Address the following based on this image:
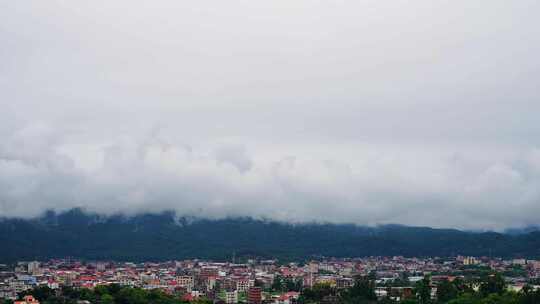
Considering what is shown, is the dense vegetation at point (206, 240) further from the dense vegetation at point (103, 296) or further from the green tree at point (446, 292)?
the green tree at point (446, 292)

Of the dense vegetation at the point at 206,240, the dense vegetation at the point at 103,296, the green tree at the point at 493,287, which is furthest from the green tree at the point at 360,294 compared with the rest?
the dense vegetation at the point at 206,240

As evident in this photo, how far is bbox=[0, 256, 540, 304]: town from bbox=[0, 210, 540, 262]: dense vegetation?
11.4 metres

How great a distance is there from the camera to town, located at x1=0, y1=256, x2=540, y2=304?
59.8 m

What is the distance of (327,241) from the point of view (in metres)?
140

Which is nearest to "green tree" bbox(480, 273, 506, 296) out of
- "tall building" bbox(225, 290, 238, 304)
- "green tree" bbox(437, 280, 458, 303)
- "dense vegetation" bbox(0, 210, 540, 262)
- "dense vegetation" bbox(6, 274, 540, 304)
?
"dense vegetation" bbox(6, 274, 540, 304)

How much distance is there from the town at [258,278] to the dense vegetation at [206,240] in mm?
11426

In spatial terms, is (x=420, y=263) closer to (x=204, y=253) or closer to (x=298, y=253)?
(x=298, y=253)

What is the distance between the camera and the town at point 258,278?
59781 mm

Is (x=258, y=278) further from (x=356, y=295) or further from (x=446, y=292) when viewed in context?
(x=446, y=292)

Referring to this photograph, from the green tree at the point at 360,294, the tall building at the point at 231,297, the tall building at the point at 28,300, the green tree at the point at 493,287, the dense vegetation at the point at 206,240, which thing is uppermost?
the dense vegetation at the point at 206,240

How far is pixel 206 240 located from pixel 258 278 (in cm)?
5823

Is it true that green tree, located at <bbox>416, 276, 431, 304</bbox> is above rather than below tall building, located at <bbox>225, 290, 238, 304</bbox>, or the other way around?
above

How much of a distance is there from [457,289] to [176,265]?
187ft

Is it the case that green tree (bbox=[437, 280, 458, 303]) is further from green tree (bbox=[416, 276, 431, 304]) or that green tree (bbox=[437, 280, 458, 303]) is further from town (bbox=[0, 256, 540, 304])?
town (bbox=[0, 256, 540, 304])
